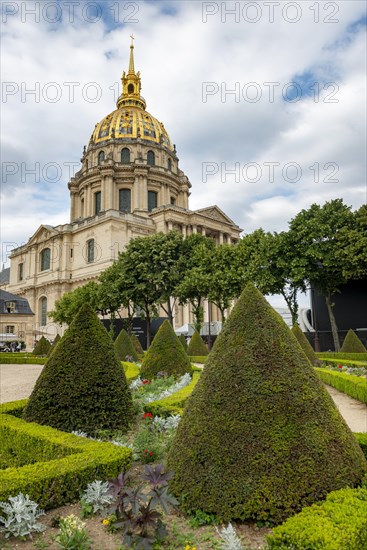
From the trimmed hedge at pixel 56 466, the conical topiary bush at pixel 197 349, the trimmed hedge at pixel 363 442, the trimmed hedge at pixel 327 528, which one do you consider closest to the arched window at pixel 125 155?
the conical topiary bush at pixel 197 349

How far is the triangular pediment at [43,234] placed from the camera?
243 ft

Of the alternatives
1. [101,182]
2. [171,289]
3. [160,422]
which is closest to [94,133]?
[101,182]

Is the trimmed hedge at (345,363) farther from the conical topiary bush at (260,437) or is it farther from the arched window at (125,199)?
the arched window at (125,199)

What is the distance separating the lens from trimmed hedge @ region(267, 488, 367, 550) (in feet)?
10.5

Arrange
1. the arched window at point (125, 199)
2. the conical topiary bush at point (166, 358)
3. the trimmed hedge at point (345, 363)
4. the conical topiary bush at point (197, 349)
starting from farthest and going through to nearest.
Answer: the arched window at point (125, 199) → the conical topiary bush at point (197, 349) → the trimmed hedge at point (345, 363) → the conical topiary bush at point (166, 358)

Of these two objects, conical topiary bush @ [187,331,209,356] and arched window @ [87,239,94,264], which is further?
arched window @ [87,239,94,264]

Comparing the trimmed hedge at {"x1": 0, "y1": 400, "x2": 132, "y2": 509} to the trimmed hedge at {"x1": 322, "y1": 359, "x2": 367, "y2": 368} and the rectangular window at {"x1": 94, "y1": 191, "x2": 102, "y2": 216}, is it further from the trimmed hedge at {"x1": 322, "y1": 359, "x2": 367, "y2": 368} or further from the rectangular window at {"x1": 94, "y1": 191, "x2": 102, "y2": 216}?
the rectangular window at {"x1": 94, "y1": 191, "x2": 102, "y2": 216}

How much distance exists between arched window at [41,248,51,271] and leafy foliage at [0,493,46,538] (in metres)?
75.2

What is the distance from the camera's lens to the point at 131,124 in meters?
82.6

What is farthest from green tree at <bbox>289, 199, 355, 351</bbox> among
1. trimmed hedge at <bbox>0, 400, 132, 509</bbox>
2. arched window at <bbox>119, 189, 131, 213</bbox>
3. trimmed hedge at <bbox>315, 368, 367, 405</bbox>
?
arched window at <bbox>119, 189, 131, 213</bbox>

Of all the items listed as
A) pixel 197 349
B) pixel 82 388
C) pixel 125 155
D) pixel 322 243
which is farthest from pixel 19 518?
pixel 125 155

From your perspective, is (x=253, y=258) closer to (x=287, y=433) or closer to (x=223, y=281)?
(x=223, y=281)

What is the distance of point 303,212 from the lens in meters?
30.9

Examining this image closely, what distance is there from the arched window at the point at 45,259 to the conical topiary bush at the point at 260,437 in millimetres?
75486
